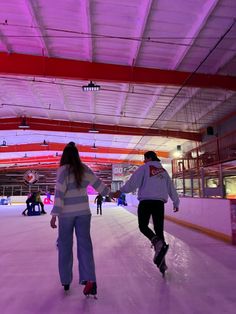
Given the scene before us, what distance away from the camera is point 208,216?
684cm

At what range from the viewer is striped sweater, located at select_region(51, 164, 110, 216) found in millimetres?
2561

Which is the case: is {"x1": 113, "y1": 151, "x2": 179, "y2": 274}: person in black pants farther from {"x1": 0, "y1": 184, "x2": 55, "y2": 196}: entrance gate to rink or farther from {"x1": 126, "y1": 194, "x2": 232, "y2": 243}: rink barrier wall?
{"x1": 0, "y1": 184, "x2": 55, "y2": 196}: entrance gate to rink

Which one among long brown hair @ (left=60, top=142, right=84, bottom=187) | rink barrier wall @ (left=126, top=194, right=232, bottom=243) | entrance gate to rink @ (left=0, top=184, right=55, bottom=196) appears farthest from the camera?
entrance gate to rink @ (left=0, top=184, right=55, bottom=196)

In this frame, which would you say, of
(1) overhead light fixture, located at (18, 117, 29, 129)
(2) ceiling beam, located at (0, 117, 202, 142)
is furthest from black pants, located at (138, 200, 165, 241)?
(2) ceiling beam, located at (0, 117, 202, 142)

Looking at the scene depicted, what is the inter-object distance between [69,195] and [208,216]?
4970 mm

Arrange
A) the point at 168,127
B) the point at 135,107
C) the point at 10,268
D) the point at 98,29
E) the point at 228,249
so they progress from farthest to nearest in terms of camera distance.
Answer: the point at 168,127, the point at 135,107, the point at 98,29, the point at 228,249, the point at 10,268

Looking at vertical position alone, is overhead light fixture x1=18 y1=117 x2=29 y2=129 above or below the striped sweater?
above

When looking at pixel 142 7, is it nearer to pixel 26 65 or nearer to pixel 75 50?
pixel 75 50

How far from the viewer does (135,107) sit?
10.9 meters

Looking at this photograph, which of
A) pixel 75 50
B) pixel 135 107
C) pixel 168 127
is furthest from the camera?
pixel 168 127

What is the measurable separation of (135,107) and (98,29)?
535 cm

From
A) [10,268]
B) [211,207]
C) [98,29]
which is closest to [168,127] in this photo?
[211,207]

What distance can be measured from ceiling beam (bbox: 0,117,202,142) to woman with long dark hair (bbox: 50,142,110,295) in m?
11.2

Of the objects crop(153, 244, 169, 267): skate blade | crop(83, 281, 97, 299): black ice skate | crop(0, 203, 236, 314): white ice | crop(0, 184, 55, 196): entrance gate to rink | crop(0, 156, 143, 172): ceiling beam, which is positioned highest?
crop(0, 156, 143, 172): ceiling beam
